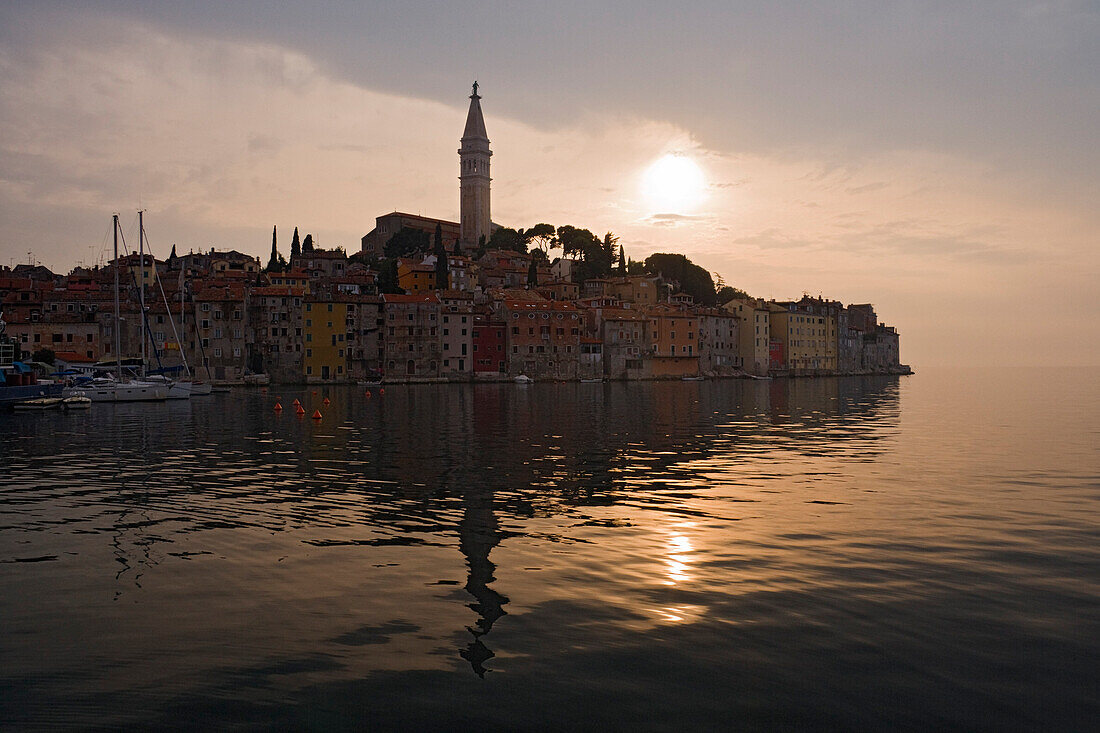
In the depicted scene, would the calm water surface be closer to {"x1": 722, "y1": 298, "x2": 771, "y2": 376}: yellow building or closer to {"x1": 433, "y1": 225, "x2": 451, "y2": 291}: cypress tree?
{"x1": 433, "y1": 225, "x2": 451, "y2": 291}: cypress tree

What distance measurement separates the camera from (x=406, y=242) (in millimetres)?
141500

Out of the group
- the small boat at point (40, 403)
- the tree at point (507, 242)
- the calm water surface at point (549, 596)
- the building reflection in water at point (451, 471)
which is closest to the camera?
the calm water surface at point (549, 596)

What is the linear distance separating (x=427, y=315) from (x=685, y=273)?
72468mm

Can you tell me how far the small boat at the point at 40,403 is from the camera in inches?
1889

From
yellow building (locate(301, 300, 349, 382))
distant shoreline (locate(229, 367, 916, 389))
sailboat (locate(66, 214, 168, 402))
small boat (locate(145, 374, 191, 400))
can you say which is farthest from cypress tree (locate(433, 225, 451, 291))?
sailboat (locate(66, 214, 168, 402))

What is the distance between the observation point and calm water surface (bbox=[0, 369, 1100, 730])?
22.5 feet

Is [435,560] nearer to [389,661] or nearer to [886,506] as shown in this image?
[389,661]

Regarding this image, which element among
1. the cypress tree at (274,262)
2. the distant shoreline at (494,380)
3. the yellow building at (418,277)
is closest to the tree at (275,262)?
the cypress tree at (274,262)

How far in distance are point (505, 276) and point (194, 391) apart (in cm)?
6591

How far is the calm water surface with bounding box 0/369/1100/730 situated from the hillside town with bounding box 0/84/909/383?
178ft

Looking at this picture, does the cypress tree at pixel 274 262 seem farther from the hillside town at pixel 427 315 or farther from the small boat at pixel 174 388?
the small boat at pixel 174 388

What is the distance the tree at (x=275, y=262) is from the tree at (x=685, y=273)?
67.8 meters

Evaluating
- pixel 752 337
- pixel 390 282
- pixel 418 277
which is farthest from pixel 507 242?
pixel 752 337

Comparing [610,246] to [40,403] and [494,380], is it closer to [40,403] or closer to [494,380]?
[494,380]
